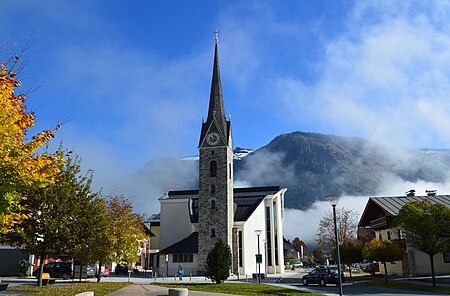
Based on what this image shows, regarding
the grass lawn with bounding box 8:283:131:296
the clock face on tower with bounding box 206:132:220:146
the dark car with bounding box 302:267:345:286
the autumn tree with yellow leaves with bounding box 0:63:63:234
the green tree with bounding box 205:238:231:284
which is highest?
the clock face on tower with bounding box 206:132:220:146

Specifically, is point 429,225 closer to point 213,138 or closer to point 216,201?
point 216,201

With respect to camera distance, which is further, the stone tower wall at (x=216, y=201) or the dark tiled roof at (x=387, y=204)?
the stone tower wall at (x=216, y=201)

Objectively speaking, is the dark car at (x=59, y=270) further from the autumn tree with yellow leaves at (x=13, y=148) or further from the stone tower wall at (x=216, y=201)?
the autumn tree with yellow leaves at (x=13, y=148)

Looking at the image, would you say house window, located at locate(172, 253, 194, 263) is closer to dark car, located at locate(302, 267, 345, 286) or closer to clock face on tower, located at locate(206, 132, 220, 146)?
clock face on tower, located at locate(206, 132, 220, 146)

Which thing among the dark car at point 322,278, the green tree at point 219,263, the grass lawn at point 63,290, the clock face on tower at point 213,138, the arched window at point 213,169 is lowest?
the dark car at point 322,278

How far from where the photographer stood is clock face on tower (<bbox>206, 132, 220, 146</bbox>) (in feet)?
188

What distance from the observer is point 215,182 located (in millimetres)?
55812

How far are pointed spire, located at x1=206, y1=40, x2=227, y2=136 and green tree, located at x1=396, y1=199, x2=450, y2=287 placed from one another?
30.3 metres

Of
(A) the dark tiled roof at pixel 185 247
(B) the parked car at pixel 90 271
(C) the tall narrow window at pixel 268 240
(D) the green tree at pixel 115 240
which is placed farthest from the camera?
(C) the tall narrow window at pixel 268 240

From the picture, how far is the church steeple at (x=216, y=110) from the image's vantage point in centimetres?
5816

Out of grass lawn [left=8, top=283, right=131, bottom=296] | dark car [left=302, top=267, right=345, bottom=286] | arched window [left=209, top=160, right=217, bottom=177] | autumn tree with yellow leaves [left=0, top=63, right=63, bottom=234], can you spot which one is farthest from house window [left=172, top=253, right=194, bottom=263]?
autumn tree with yellow leaves [left=0, top=63, right=63, bottom=234]

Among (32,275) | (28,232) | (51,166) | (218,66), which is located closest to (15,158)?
(51,166)

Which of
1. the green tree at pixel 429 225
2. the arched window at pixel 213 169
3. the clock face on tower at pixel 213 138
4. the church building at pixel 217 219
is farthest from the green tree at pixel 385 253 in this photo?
the clock face on tower at pixel 213 138

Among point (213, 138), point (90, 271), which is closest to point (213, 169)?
point (213, 138)
